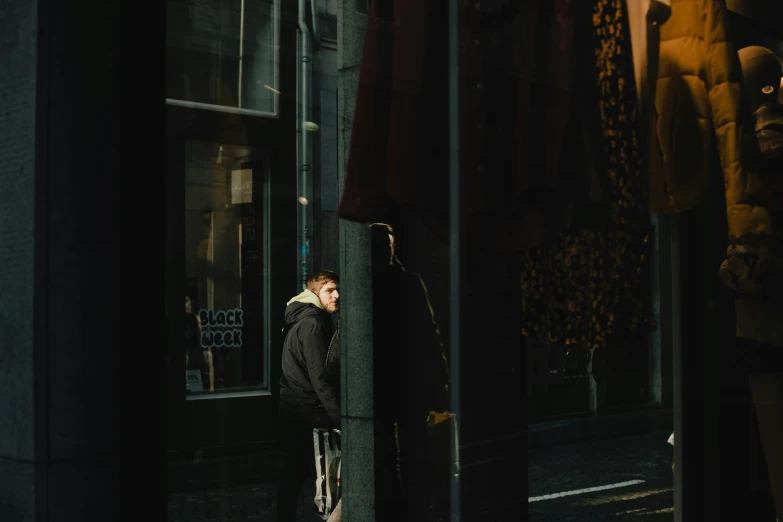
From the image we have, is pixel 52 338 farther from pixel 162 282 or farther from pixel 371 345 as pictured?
pixel 371 345

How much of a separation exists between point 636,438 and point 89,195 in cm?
225

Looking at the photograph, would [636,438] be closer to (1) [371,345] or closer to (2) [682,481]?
(2) [682,481]

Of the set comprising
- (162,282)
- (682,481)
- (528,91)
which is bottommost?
(682,481)

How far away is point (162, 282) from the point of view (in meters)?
3.72

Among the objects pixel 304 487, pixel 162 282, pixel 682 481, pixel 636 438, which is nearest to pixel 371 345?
pixel 304 487

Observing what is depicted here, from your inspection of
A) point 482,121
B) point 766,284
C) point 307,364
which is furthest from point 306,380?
point 766,284

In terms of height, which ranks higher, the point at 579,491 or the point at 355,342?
the point at 355,342

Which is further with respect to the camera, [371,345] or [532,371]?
[371,345]

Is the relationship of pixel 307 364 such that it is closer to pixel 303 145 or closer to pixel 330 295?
pixel 330 295

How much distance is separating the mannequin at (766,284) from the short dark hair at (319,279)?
56.1 inches

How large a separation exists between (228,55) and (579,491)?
2086 mm

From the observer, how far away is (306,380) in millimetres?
4039

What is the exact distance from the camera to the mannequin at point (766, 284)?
3418 mm

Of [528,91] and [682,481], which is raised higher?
[528,91]
